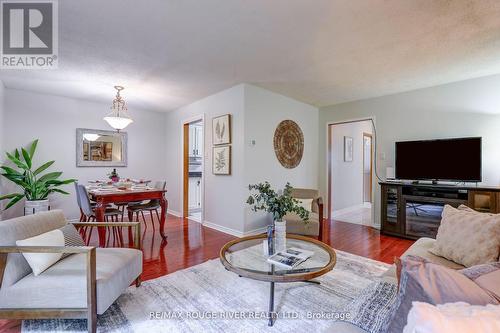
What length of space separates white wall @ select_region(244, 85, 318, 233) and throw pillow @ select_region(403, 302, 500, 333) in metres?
3.15

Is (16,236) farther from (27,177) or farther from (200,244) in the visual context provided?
(27,177)

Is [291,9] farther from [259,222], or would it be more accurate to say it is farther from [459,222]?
[259,222]

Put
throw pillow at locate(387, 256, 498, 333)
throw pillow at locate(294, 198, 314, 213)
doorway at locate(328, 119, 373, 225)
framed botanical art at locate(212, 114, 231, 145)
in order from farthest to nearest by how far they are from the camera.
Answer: doorway at locate(328, 119, 373, 225)
framed botanical art at locate(212, 114, 231, 145)
throw pillow at locate(294, 198, 314, 213)
throw pillow at locate(387, 256, 498, 333)

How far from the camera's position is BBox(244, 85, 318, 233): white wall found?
379cm

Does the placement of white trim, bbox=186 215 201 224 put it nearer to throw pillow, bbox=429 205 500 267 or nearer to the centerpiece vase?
the centerpiece vase

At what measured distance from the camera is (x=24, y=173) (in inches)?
150

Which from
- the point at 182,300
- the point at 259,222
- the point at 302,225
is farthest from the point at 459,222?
the point at 259,222

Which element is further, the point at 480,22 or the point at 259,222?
the point at 259,222

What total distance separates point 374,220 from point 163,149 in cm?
484

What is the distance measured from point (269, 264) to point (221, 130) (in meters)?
2.78

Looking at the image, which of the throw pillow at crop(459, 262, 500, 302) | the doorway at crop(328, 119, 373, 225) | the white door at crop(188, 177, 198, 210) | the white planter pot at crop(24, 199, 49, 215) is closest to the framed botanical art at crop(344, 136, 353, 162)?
the doorway at crop(328, 119, 373, 225)

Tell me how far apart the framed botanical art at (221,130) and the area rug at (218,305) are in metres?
2.19

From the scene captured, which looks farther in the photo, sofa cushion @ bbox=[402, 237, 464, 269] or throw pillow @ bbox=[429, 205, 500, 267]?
sofa cushion @ bbox=[402, 237, 464, 269]

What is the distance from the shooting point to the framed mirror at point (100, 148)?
4629 millimetres
